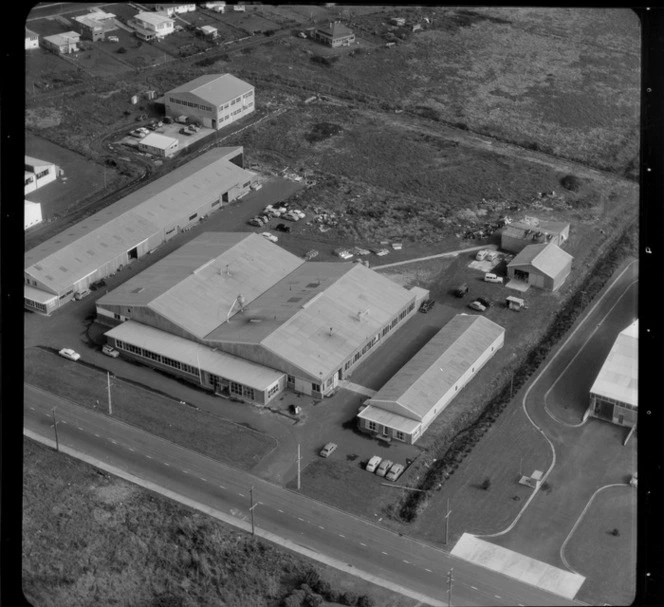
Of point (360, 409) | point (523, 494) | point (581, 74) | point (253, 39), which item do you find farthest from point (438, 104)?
point (523, 494)

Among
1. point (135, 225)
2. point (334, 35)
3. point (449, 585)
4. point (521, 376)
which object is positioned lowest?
point (334, 35)

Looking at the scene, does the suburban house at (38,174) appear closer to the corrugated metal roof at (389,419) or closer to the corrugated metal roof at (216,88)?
the corrugated metal roof at (216,88)

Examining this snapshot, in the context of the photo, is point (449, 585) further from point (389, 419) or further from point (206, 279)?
point (206, 279)

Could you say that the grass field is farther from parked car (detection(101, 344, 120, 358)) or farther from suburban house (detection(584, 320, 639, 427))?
suburban house (detection(584, 320, 639, 427))


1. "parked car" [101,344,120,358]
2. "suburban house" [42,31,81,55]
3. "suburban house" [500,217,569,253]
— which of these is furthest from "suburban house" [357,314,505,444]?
"suburban house" [42,31,81,55]

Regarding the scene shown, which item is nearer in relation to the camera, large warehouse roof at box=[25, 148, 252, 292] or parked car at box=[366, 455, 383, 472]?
parked car at box=[366, 455, 383, 472]

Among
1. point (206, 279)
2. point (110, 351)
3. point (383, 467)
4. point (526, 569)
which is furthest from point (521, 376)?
point (110, 351)

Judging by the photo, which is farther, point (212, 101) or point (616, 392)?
point (212, 101)
